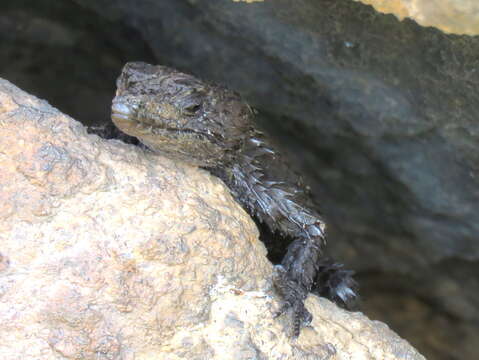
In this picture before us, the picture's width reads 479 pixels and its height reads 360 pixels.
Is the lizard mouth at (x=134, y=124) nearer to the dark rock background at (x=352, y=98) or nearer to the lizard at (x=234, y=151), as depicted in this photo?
the lizard at (x=234, y=151)

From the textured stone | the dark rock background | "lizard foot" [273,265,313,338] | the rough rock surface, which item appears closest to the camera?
the rough rock surface

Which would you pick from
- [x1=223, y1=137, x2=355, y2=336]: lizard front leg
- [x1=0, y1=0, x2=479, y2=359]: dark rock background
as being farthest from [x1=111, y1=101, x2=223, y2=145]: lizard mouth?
[x1=0, y1=0, x2=479, y2=359]: dark rock background

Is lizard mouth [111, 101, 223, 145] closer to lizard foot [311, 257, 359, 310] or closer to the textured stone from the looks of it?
the textured stone

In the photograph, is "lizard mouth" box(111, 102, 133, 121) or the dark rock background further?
the dark rock background

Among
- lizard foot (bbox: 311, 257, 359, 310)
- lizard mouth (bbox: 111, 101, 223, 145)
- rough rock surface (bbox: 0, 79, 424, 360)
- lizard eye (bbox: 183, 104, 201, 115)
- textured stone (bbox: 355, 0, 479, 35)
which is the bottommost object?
lizard foot (bbox: 311, 257, 359, 310)

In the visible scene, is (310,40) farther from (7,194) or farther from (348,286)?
(7,194)

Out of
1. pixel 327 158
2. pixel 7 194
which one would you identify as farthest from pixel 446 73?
pixel 7 194
